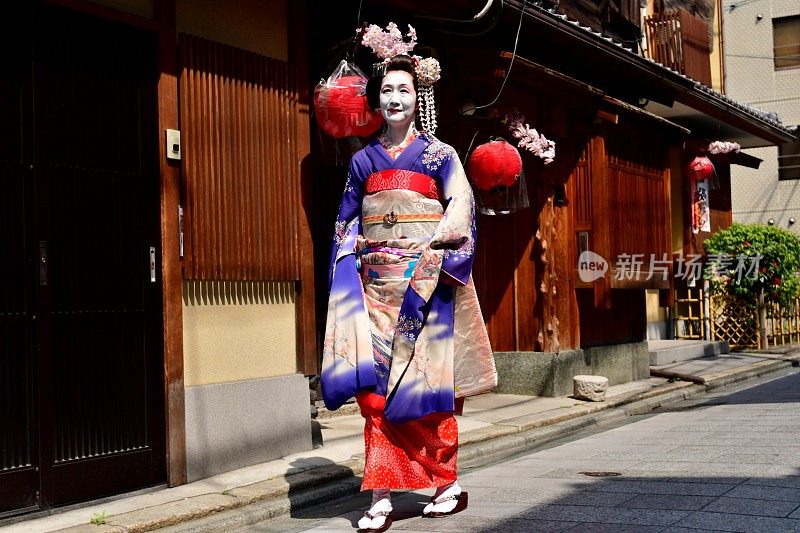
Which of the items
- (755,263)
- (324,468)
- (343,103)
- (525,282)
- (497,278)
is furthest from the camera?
(755,263)

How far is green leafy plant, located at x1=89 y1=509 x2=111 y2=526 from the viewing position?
5.64 metres

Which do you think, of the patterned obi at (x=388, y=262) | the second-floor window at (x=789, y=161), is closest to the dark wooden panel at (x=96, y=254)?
the patterned obi at (x=388, y=262)

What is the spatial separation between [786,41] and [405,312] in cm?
2867

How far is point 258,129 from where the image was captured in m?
7.70

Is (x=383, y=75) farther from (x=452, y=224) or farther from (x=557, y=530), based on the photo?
(x=557, y=530)

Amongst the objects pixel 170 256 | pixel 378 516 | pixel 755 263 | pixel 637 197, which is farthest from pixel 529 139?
pixel 755 263

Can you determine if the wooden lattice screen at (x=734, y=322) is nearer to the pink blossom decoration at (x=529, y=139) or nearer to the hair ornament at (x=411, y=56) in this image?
the pink blossom decoration at (x=529, y=139)

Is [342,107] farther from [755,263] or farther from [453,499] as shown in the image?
[755,263]

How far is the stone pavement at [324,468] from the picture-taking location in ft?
19.2

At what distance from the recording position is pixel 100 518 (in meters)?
5.72

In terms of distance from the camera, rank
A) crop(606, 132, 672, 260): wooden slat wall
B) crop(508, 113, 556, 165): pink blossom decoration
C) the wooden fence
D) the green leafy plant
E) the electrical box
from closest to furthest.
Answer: the green leafy plant → the electrical box → crop(508, 113, 556, 165): pink blossom decoration → crop(606, 132, 672, 260): wooden slat wall → the wooden fence

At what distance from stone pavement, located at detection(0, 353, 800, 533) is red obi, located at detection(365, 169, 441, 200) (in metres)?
2.29

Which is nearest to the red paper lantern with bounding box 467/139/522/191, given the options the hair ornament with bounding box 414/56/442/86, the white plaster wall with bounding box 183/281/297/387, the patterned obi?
the white plaster wall with bounding box 183/281/297/387

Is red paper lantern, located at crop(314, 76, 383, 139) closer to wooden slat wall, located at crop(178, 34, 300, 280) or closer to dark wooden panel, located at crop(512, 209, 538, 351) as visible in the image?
wooden slat wall, located at crop(178, 34, 300, 280)
